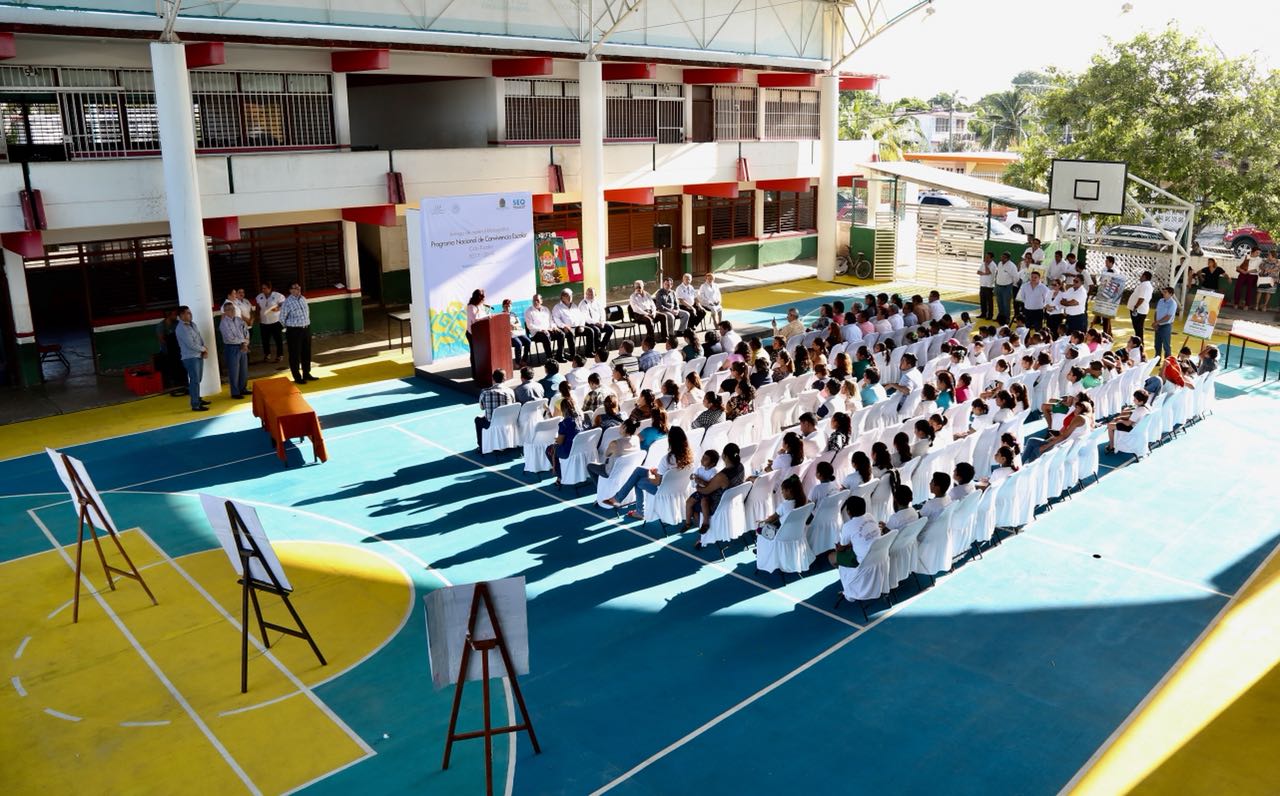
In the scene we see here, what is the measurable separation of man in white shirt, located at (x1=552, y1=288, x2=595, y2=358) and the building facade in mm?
3711

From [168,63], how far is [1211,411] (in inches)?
698

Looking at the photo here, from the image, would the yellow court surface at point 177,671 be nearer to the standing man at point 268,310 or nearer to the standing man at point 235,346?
the standing man at point 235,346

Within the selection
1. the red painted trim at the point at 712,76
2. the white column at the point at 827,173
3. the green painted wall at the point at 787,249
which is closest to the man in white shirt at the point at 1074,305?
the white column at the point at 827,173

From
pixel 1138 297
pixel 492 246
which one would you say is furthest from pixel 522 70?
pixel 1138 297

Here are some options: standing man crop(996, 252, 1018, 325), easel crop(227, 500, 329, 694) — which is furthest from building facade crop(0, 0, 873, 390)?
easel crop(227, 500, 329, 694)

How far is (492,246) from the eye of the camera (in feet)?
67.5

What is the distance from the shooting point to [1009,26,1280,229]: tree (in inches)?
993

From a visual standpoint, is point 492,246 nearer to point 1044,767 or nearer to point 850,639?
point 850,639

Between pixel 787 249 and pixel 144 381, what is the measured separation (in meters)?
20.9

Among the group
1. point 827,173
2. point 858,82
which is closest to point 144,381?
point 827,173

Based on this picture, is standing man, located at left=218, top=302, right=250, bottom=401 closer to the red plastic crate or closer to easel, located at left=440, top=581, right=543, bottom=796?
the red plastic crate

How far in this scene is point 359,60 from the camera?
68.2 ft

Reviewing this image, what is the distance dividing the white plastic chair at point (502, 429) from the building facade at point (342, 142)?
664cm

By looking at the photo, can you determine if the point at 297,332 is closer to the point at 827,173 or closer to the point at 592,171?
the point at 592,171
